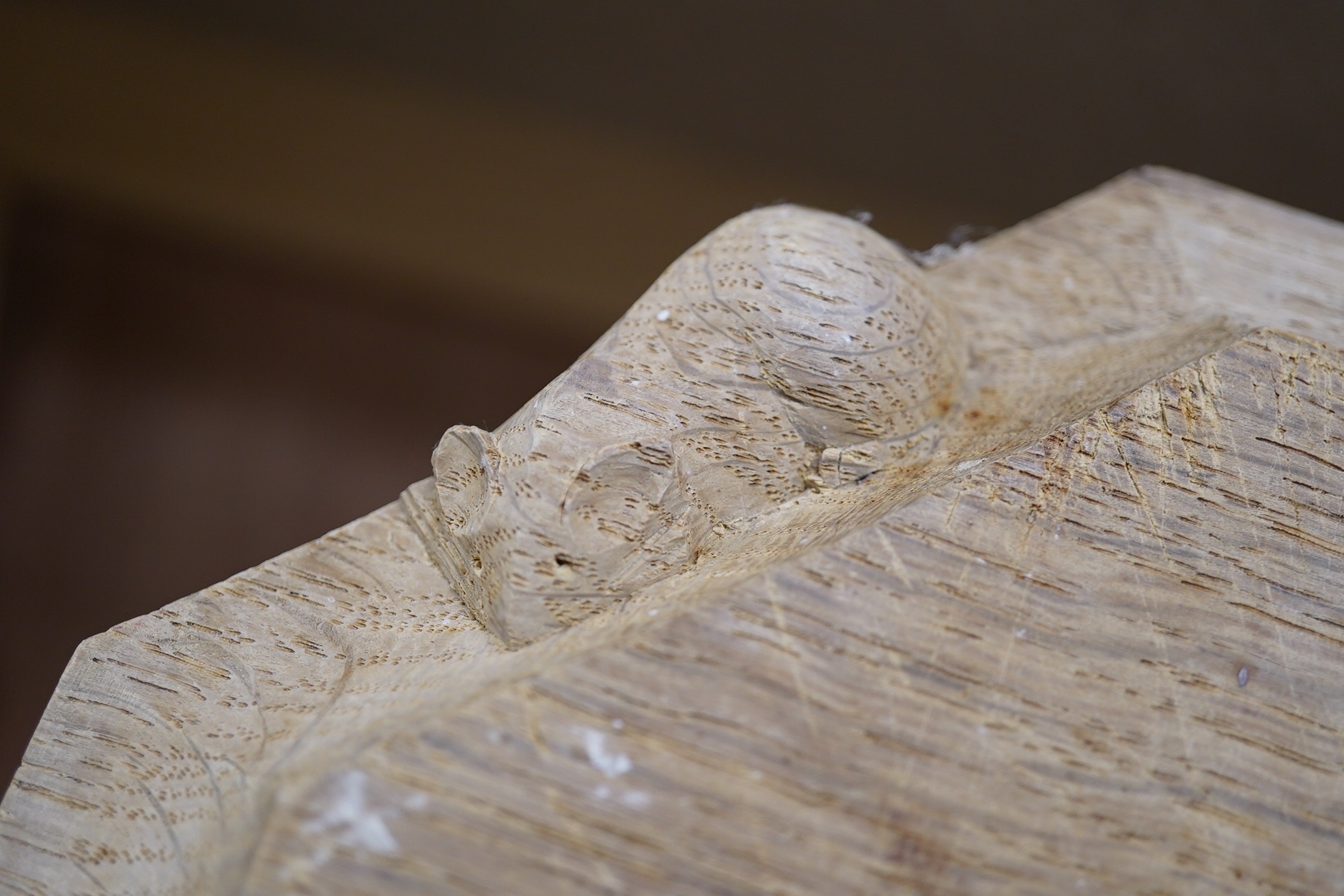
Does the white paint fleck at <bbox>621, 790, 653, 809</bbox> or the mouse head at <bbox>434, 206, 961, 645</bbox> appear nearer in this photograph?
the white paint fleck at <bbox>621, 790, 653, 809</bbox>

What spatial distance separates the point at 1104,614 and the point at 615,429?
0.33m

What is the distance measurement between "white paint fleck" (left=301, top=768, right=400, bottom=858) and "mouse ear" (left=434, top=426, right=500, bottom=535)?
0.68 ft

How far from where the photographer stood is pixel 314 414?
73.3 inches

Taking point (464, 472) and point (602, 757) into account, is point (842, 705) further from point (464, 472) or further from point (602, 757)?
point (464, 472)

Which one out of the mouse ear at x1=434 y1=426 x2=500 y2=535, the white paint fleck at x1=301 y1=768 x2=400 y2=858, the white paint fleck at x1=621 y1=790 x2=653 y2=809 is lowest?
the white paint fleck at x1=301 y1=768 x2=400 y2=858

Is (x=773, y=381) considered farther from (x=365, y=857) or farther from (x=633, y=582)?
(x=365, y=857)

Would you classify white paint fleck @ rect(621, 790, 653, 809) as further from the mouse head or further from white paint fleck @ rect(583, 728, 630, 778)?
the mouse head

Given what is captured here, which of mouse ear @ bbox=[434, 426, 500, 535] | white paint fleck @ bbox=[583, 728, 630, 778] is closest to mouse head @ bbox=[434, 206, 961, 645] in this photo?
mouse ear @ bbox=[434, 426, 500, 535]

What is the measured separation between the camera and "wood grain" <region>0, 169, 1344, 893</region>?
2.02ft

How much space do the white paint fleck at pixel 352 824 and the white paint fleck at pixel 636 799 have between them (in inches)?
4.9

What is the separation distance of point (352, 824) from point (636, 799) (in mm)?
153

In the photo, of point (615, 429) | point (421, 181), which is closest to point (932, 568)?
point (615, 429)

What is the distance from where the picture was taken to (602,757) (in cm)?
63

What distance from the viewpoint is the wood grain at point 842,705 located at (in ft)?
2.02
